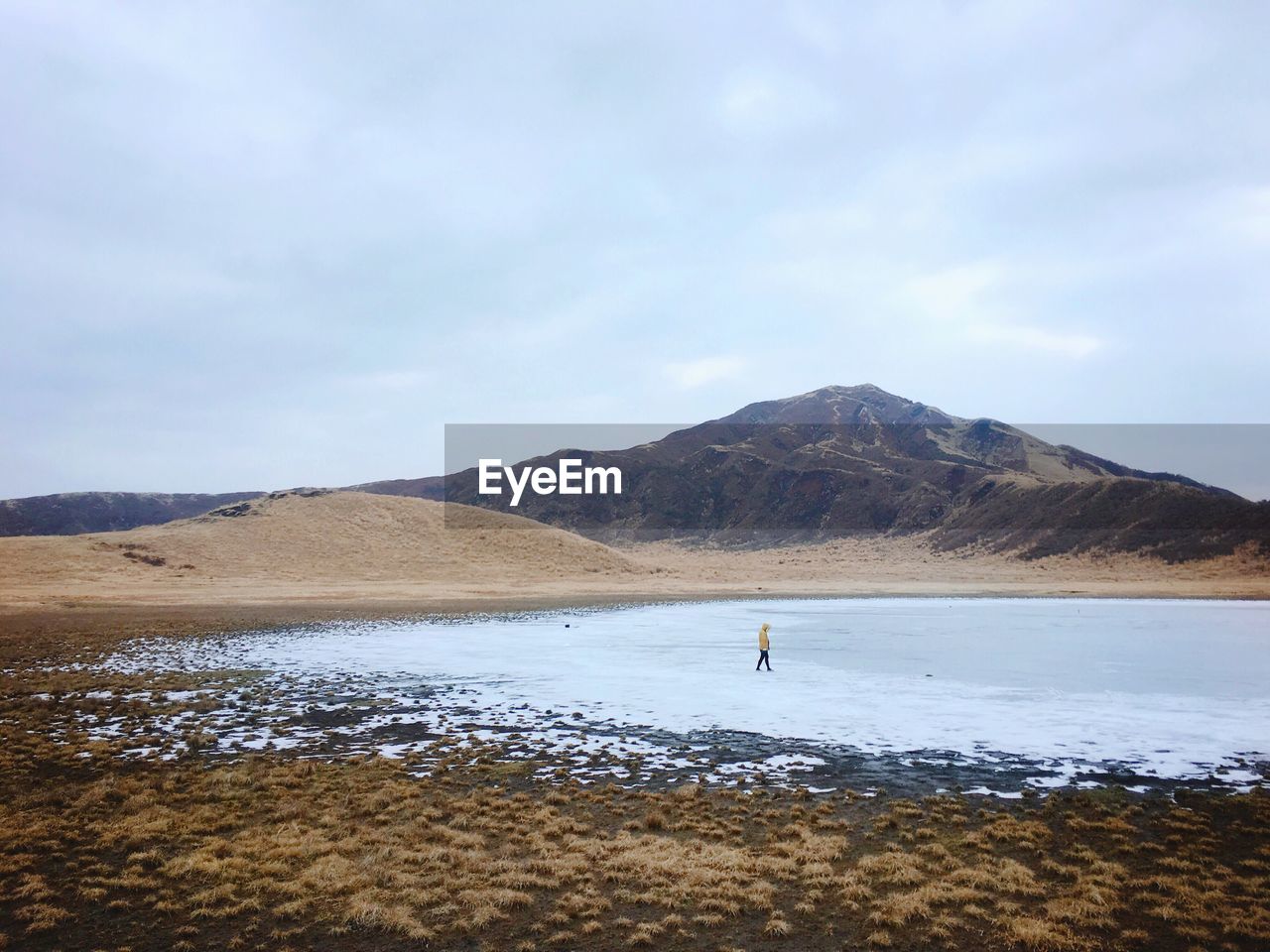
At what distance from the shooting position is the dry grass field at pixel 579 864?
25.2 feet

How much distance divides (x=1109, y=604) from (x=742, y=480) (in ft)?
439

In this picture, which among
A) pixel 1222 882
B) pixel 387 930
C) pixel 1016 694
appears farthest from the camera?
pixel 1016 694

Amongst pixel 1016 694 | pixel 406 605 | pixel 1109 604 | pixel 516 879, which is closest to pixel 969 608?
pixel 1109 604

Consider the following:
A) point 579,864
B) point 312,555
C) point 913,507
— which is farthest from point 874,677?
point 913,507

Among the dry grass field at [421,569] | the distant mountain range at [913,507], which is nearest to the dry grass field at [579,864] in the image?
the dry grass field at [421,569]

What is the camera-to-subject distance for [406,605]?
52844 mm

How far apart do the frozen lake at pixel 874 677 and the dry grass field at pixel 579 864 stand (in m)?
3.43

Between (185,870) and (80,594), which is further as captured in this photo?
(80,594)

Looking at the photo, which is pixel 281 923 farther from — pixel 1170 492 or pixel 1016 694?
pixel 1170 492

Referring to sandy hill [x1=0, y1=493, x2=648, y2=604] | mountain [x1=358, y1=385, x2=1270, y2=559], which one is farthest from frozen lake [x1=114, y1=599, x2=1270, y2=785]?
mountain [x1=358, y1=385, x2=1270, y2=559]

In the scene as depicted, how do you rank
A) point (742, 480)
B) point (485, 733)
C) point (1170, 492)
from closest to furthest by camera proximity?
point (485, 733), point (1170, 492), point (742, 480)

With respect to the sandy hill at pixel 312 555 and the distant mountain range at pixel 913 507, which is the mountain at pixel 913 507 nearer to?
the distant mountain range at pixel 913 507

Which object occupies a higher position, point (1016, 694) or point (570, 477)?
point (570, 477)

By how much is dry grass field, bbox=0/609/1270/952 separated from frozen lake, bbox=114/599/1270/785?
11.3 feet
